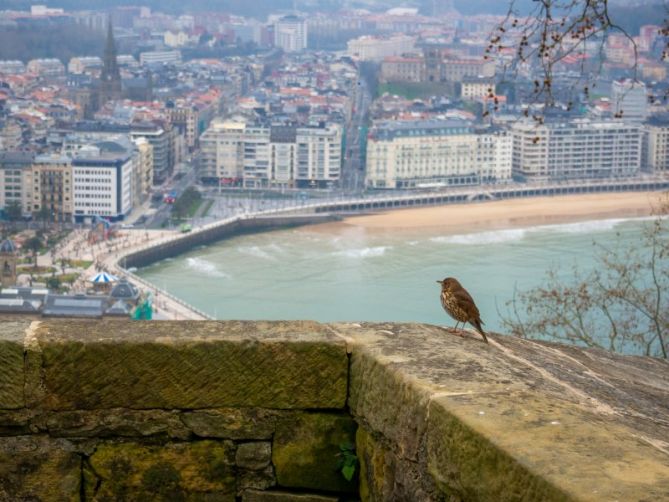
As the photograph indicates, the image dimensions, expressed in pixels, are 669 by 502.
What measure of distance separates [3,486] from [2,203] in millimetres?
19177

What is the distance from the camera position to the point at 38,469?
1.05m

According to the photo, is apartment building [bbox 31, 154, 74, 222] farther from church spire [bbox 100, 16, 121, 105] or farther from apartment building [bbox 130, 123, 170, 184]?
church spire [bbox 100, 16, 121, 105]

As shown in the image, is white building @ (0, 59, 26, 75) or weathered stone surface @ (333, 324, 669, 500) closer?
weathered stone surface @ (333, 324, 669, 500)

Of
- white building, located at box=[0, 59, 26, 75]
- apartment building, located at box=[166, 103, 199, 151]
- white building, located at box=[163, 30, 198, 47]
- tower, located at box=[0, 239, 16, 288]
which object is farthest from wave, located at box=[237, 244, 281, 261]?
white building, located at box=[163, 30, 198, 47]

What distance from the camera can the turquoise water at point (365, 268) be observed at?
1165 cm

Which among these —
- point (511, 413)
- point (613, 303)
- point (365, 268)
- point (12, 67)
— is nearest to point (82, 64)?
point (12, 67)

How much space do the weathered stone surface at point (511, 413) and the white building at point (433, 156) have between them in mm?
21623

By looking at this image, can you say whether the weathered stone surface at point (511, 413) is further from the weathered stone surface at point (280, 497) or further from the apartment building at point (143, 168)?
the apartment building at point (143, 168)

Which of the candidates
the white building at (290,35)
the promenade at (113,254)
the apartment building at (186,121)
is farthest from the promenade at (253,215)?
the white building at (290,35)

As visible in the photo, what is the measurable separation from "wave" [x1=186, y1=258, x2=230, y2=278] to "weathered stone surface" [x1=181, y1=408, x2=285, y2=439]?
12914mm

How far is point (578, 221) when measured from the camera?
17453mm

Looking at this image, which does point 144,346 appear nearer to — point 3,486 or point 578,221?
point 3,486

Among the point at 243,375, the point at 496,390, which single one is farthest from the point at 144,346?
the point at 496,390

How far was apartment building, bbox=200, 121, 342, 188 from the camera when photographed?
23.1 m
